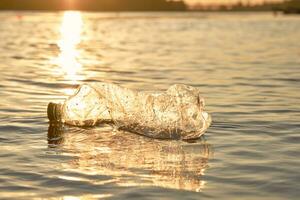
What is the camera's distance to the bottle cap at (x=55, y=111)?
30.8ft

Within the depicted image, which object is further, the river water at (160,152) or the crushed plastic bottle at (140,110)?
the crushed plastic bottle at (140,110)

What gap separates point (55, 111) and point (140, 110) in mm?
1310

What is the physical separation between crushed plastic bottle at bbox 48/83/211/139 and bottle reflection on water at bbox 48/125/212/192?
0.68 feet

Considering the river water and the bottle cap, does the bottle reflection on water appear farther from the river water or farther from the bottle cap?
the bottle cap

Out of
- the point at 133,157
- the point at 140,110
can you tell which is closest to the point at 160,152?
the point at 133,157

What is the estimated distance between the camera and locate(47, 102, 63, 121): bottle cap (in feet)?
30.8

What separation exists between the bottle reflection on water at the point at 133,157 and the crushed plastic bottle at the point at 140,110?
0.21 metres

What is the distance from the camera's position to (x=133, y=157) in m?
7.24

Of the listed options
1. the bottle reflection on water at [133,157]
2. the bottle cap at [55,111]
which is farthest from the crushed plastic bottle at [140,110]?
the bottle reflection on water at [133,157]

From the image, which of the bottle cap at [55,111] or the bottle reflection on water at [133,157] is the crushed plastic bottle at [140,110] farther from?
the bottle reflection on water at [133,157]

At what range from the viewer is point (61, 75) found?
1822cm

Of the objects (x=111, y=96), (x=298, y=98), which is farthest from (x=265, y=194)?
(x=298, y=98)

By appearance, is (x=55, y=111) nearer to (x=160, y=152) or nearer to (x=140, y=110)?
(x=140, y=110)

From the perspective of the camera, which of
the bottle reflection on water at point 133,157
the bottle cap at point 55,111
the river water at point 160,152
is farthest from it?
the bottle cap at point 55,111
